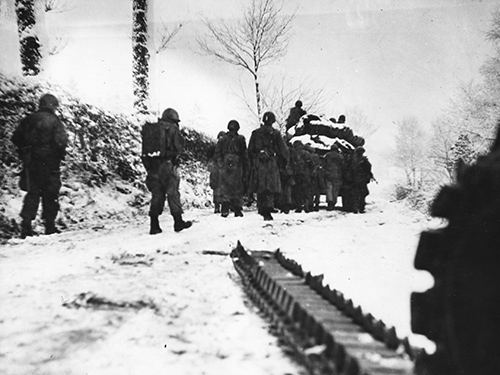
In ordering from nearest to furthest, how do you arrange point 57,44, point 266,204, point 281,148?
point 266,204 < point 281,148 < point 57,44

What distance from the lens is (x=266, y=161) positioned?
8258mm

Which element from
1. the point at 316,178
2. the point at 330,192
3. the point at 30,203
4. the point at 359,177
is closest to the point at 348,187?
the point at 359,177

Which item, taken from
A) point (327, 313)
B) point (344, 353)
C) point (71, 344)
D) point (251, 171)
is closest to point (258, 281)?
point (327, 313)

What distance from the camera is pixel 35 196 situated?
639 centimetres

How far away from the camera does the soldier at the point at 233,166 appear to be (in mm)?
8539

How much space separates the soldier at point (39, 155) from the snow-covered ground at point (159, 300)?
937 millimetres

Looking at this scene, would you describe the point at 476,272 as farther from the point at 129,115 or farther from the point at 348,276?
the point at 129,115

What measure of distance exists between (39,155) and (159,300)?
476 cm

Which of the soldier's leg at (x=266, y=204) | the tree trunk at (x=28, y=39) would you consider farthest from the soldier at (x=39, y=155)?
the soldier's leg at (x=266, y=204)

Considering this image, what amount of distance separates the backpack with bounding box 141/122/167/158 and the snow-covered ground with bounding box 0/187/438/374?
1.48 meters

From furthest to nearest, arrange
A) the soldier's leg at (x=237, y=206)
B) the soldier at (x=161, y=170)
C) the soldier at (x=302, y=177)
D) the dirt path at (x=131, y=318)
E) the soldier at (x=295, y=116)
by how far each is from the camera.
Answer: the soldier at (x=295, y=116) → the soldier at (x=302, y=177) → the soldier's leg at (x=237, y=206) → the soldier at (x=161, y=170) → the dirt path at (x=131, y=318)

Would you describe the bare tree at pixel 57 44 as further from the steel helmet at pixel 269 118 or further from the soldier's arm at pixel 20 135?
the steel helmet at pixel 269 118

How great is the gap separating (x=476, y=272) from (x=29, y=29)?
1123cm

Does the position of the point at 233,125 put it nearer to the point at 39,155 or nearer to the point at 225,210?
the point at 225,210
